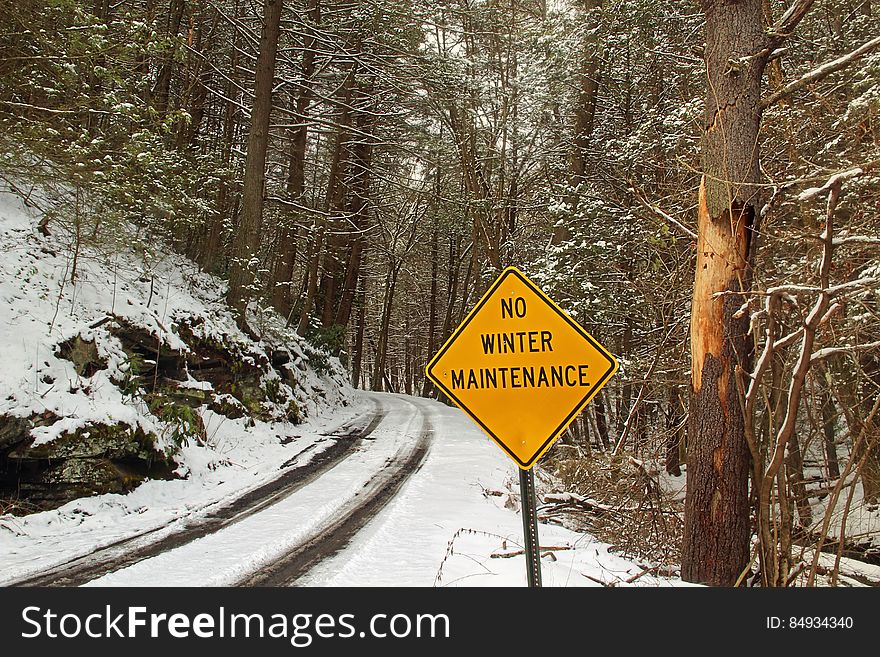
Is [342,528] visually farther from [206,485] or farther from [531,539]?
[531,539]

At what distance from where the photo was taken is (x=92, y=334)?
8.58 metres

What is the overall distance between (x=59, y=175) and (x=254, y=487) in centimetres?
524

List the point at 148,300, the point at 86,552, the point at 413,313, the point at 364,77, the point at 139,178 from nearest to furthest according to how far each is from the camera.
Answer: the point at 86,552
the point at 139,178
the point at 148,300
the point at 364,77
the point at 413,313

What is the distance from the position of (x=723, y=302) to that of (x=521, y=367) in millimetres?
2448

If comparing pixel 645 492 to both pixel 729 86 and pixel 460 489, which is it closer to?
pixel 460 489

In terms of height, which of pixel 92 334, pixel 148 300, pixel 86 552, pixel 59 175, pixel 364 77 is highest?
pixel 364 77

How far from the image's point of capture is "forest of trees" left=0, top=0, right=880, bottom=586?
4.94 metres

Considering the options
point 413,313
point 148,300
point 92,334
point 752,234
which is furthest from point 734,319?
point 413,313

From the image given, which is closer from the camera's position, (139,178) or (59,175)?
(59,175)

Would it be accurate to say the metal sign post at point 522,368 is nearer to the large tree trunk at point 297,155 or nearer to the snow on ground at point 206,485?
the snow on ground at point 206,485

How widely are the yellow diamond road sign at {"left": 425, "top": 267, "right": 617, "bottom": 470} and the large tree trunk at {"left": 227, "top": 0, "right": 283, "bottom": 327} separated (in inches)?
419

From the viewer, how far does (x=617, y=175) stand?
1019 centimetres

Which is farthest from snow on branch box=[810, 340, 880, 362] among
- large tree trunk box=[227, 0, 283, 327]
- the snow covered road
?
large tree trunk box=[227, 0, 283, 327]

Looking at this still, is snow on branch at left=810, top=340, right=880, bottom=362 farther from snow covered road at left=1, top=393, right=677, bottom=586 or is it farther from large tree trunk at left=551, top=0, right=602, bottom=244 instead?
large tree trunk at left=551, top=0, right=602, bottom=244
